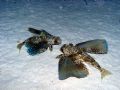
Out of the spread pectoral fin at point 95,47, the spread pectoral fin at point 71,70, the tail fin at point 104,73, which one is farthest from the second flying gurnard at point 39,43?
the tail fin at point 104,73

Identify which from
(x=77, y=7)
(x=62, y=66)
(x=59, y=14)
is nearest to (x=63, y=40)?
(x=62, y=66)

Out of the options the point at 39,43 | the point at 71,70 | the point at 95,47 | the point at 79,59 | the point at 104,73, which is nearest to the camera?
the point at 71,70

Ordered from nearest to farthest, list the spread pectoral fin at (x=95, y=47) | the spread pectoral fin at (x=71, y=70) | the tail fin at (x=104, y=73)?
the spread pectoral fin at (x=71, y=70) < the tail fin at (x=104, y=73) < the spread pectoral fin at (x=95, y=47)

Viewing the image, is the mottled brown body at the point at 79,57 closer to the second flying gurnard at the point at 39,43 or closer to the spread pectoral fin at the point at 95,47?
the spread pectoral fin at the point at 95,47

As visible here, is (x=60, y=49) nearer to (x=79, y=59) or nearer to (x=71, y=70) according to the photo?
(x=79, y=59)

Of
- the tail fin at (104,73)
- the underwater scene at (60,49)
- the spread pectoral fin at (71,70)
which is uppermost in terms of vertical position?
the spread pectoral fin at (71,70)

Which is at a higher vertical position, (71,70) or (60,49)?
(71,70)

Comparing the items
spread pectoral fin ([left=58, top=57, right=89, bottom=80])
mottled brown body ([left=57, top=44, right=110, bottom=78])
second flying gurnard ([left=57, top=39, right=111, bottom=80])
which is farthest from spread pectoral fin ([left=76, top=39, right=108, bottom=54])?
spread pectoral fin ([left=58, top=57, right=89, bottom=80])

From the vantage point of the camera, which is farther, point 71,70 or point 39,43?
point 39,43

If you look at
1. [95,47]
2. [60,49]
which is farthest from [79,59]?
[60,49]
